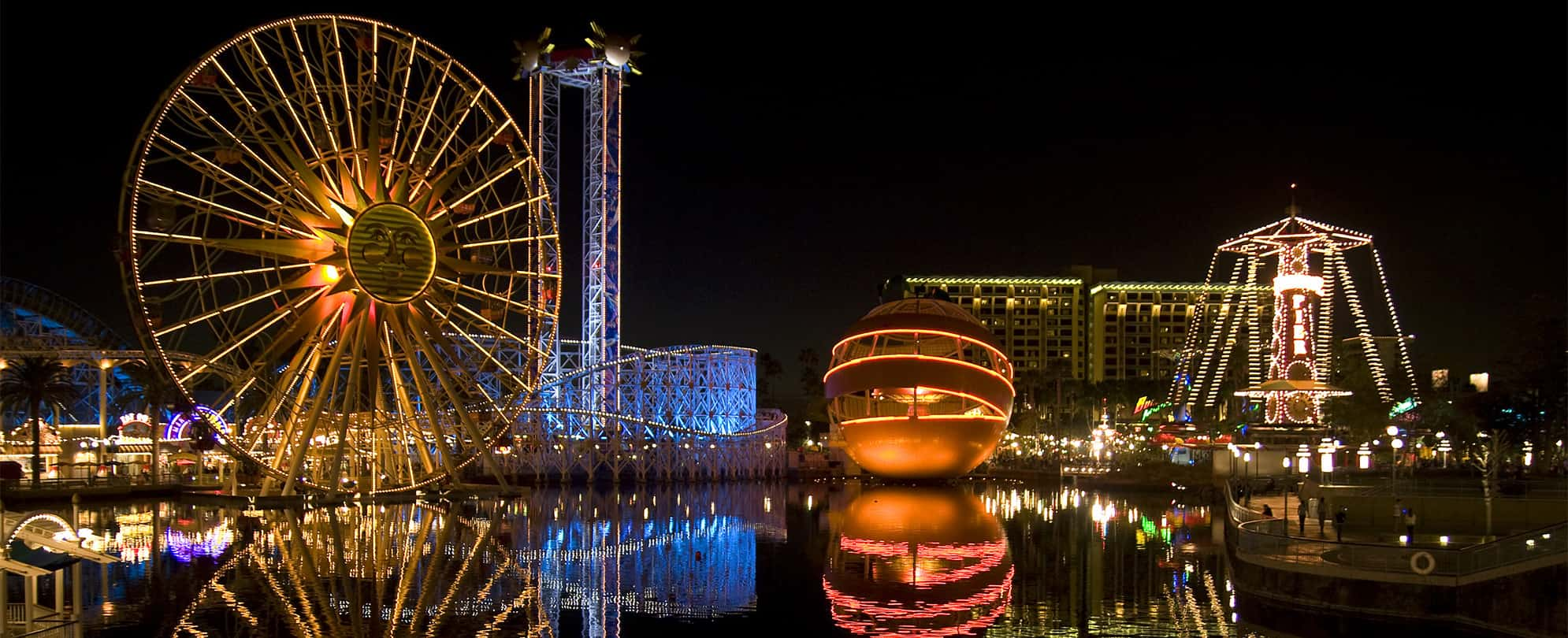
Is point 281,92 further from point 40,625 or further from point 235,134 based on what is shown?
point 40,625

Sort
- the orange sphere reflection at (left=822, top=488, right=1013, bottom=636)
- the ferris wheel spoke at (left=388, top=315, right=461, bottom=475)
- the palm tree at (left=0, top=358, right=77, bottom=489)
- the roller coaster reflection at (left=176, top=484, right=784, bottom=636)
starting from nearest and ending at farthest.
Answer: the roller coaster reflection at (left=176, top=484, right=784, bottom=636), the orange sphere reflection at (left=822, top=488, right=1013, bottom=636), the ferris wheel spoke at (left=388, top=315, right=461, bottom=475), the palm tree at (left=0, top=358, right=77, bottom=489)

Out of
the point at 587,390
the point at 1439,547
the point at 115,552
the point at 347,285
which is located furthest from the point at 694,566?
the point at 587,390

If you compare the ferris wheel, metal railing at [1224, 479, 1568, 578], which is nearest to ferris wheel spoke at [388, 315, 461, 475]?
the ferris wheel

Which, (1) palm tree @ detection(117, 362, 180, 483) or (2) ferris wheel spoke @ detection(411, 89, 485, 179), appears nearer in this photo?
(2) ferris wheel spoke @ detection(411, 89, 485, 179)

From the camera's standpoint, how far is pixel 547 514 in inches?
1690

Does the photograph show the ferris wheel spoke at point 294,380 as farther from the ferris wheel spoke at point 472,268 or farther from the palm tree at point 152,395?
the ferris wheel spoke at point 472,268

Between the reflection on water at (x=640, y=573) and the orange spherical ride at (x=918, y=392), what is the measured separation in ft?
59.9

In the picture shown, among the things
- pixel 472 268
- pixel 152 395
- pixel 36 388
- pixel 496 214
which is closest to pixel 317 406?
pixel 472 268

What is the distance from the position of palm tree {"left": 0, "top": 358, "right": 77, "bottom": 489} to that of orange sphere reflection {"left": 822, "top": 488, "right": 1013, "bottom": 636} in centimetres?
2995

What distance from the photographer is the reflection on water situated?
73.9 ft

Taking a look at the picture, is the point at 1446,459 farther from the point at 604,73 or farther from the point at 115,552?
the point at 115,552

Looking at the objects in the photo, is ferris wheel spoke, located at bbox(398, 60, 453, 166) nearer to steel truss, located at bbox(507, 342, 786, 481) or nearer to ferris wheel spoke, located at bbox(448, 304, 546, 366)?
ferris wheel spoke, located at bbox(448, 304, 546, 366)

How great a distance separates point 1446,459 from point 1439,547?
4674cm

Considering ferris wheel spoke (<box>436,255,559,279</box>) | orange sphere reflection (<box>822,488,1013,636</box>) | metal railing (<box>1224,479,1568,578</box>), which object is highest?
ferris wheel spoke (<box>436,255,559,279</box>)
